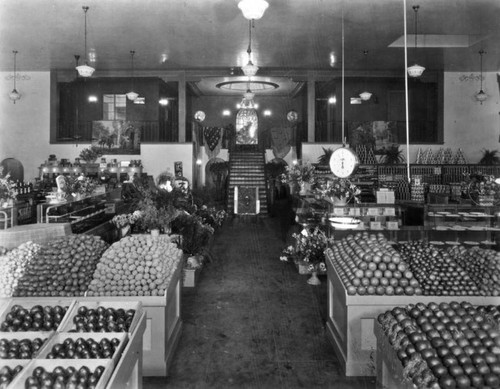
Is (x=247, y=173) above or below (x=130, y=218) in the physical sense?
above

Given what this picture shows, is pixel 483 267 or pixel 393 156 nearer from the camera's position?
pixel 483 267

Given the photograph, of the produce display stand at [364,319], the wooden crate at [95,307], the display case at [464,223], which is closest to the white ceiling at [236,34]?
the display case at [464,223]

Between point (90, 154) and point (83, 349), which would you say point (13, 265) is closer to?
point (83, 349)

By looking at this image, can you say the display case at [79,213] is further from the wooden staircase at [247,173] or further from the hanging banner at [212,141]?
the hanging banner at [212,141]

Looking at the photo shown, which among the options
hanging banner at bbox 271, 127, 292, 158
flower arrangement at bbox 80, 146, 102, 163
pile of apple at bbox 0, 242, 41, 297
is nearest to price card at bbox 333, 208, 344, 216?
pile of apple at bbox 0, 242, 41, 297

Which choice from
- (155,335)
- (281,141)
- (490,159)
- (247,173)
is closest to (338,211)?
(155,335)

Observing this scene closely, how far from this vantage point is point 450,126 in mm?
17188

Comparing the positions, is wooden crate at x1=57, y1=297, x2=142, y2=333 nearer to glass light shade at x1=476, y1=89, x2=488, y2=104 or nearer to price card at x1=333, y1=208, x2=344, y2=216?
price card at x1=333, y1=208, x2=344, y2=216

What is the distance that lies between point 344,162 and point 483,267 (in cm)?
335

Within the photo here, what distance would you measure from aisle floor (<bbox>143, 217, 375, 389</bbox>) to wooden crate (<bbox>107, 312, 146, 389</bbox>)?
714 millimetres

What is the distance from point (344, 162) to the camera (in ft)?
24.6

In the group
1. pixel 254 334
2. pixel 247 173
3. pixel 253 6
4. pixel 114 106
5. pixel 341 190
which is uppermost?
pixel 114 106

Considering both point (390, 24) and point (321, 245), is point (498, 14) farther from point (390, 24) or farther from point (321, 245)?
point (321, 245)

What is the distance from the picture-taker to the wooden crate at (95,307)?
3.49m
